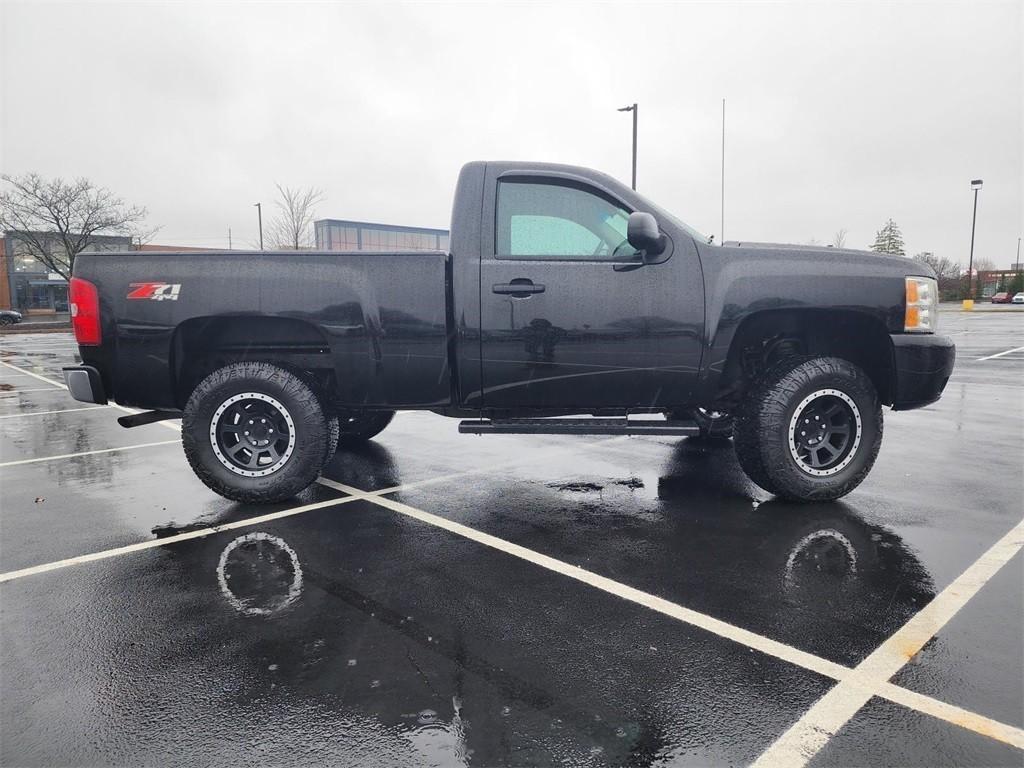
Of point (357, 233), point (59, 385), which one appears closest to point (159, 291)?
point (59, 385)

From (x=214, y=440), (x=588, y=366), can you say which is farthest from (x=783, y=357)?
(x=214, y=440)

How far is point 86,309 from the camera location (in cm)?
430

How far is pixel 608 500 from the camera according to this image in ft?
15.2

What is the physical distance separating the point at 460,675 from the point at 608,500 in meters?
2.38

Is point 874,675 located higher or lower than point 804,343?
lower

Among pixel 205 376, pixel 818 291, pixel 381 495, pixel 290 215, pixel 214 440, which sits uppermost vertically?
pixel 290 215

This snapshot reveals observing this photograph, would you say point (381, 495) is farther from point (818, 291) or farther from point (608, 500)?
point (818, 291)

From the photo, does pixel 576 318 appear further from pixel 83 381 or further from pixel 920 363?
pixel 83 381

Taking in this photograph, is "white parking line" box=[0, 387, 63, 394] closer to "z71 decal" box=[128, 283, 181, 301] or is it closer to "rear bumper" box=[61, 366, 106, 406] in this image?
"rear bumper" box=[61, 366, 106, 406]

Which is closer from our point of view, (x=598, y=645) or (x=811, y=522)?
Result: (x=598, y=645)

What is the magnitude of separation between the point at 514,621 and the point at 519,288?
2.14m

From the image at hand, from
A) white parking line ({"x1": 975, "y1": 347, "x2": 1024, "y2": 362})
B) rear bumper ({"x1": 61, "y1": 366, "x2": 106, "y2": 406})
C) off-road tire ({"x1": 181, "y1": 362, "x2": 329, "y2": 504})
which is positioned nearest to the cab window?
off-road tire ({"x1": 181, "y1": 362, "x2": 329, "y2": 504})

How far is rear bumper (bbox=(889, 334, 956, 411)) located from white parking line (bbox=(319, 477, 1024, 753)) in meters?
0.98

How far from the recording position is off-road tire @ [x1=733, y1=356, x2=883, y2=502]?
14.3ft
